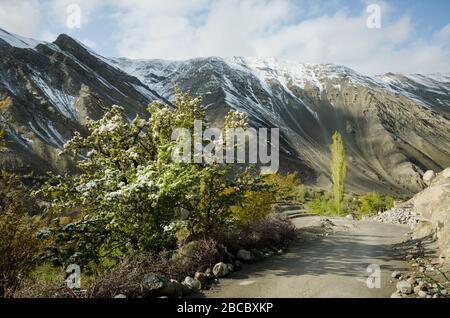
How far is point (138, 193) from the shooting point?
1185 centimetres

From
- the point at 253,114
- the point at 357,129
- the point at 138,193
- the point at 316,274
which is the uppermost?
the point at 253,114

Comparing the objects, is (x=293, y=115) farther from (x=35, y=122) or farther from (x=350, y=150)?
(x=35, y=122)

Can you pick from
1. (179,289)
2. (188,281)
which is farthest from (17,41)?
(179,289)

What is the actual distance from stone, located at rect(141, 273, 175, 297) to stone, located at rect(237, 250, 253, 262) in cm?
461

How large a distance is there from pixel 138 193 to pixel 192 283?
9.95 feet

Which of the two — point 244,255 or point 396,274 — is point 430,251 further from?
point 244,255

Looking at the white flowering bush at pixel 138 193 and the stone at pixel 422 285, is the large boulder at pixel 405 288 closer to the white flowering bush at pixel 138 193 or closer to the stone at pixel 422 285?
the stone at pixel 422 285

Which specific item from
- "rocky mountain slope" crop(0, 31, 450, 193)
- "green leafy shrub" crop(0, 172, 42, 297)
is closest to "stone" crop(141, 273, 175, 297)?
"green leafy shrub" crop(0, 172, 42, 297)

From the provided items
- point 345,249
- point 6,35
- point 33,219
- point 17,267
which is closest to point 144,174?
point 33,219

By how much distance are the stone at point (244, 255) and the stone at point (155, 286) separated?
4612 millimetres

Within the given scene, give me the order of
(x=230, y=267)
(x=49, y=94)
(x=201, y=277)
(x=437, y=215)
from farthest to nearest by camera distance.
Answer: (x=49, y=94)
(x=437, y=215)
(x=230, y=267)
(x=201, y=277)

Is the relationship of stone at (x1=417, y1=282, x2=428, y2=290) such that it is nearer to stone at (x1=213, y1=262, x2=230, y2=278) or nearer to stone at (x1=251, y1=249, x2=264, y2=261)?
stone at (x1=213, y1=262, x2=230, y2=278)

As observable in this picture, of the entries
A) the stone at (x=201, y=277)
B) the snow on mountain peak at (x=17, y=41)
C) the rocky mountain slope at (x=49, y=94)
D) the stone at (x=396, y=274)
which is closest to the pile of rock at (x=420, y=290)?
the stone at (x=396, y=274)

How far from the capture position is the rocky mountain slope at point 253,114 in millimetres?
79812
